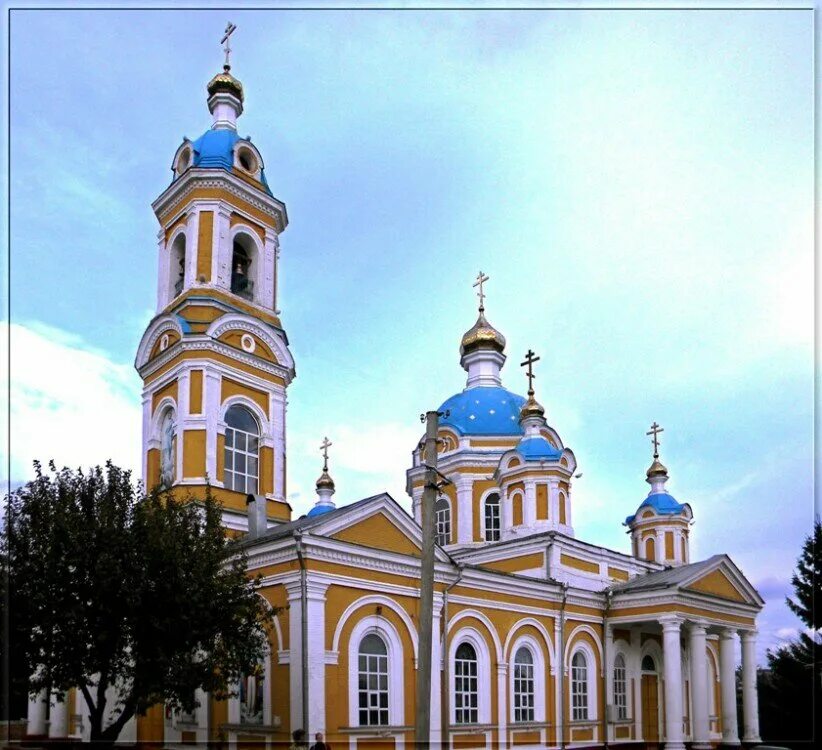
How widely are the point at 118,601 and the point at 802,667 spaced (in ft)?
74.1

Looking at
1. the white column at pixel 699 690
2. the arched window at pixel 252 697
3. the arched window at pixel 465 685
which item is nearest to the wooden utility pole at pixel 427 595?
the arched window at pixel 252 697

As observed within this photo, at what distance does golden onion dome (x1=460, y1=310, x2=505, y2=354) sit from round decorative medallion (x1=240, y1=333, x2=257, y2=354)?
14898 mm

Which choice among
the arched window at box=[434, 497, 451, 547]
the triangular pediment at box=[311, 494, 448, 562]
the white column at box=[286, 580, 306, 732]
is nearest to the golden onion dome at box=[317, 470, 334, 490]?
the arched window at box=[434, 497, 451, 547]

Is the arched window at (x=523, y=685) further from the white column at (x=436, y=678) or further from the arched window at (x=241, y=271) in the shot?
the arched window at (x=241, y=271)

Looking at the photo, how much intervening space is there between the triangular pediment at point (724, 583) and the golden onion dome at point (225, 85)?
19637 mm

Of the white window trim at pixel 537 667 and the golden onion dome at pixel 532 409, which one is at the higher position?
the golden onion dome at pixel 532 409

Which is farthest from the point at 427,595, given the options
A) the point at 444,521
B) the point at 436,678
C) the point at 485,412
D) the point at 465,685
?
the point at 485,412

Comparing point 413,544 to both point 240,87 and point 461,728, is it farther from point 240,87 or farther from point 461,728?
point 240,87

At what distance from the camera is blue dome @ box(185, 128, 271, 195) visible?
27.0 meters

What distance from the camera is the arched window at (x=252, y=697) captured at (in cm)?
1962

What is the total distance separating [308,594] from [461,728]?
6139mm

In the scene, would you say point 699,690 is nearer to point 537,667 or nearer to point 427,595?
point 537,667

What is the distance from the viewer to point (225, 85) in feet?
94.9

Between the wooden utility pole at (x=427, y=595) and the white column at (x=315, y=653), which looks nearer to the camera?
the wooden utility pole at (x=427, y=595)
